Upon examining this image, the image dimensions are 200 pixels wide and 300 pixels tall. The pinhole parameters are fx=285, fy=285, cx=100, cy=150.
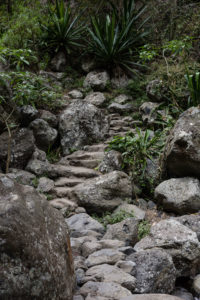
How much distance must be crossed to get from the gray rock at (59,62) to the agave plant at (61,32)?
0.18 m

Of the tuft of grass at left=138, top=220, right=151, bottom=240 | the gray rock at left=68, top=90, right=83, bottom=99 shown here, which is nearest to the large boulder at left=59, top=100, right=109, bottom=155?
the gray rock at left=68, top=90, right=83, bottom=99

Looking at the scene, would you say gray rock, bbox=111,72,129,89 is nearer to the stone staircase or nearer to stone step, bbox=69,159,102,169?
the stone staircase

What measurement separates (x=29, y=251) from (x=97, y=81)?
6.73 metres

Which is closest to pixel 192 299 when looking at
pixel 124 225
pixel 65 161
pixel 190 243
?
pixel 190 243

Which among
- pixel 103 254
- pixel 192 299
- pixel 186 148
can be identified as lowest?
pixel 192 299

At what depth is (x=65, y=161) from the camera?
5.46m

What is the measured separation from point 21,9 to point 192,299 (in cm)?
772

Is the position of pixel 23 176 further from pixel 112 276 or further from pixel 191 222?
pixel 112 276

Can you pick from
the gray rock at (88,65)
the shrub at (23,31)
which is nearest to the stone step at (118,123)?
the gray rock at (88,65)

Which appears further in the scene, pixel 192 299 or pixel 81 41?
pixel 81 41

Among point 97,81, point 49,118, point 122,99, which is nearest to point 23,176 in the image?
point 49,118

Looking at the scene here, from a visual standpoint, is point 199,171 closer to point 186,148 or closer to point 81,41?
point 186,148

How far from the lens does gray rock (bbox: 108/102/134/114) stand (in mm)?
7109

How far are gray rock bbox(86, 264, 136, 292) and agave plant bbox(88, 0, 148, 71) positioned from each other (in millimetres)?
6465
